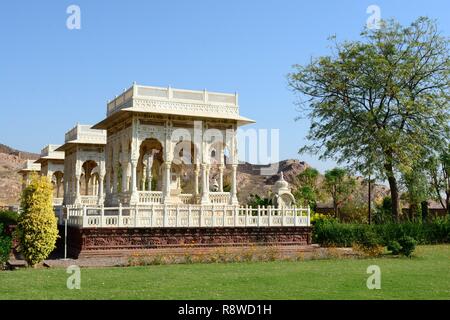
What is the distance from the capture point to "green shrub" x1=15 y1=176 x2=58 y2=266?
1598cm

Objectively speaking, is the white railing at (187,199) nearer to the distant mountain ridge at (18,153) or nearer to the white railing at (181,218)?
the white railing at (181,218)

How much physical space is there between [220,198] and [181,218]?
4244mm

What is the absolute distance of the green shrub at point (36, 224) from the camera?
16.0 m

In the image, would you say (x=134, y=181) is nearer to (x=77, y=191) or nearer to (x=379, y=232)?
(x=379, y=232)

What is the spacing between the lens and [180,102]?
2373cm

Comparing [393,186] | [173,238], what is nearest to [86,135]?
[173,238]

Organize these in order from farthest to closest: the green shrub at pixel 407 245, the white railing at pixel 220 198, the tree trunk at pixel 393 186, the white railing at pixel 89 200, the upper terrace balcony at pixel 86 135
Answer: the white railing at pixel 89 200 < the upper terrace balcony at pixel 86 135 < the tree trunk at pixel 393 186 < the white railing at pixel 220 198 < the green shrub at pixel 407 245

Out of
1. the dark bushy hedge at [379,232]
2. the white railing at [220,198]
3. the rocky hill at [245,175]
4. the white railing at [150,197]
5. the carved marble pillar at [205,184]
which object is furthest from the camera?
the rocky hill at [245,175]

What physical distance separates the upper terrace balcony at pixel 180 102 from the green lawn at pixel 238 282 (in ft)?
29.8

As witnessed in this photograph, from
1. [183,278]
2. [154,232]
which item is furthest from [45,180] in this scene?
[183,278]

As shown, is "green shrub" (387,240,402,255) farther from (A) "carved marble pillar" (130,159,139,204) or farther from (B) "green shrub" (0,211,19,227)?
(B) "green shrub" (0,211,19,227)

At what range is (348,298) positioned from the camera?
1016 centimetres

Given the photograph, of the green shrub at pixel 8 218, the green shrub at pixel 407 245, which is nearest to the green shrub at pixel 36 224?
the green shrub at pixel 8 218
